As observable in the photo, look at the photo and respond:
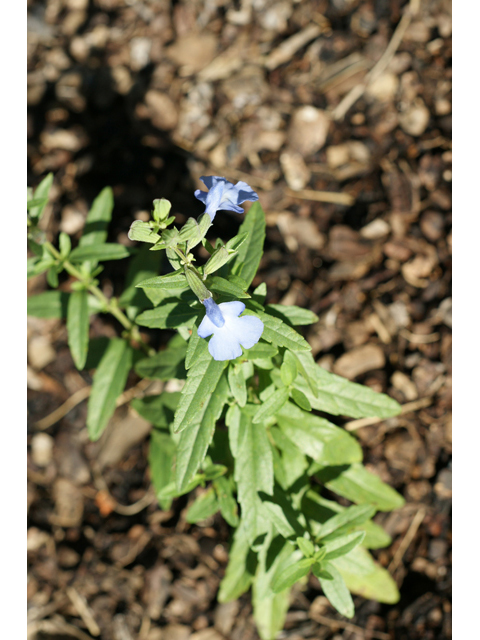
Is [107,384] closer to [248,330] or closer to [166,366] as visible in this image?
[166,366]

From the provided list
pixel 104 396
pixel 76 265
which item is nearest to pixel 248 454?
pixel 104 396

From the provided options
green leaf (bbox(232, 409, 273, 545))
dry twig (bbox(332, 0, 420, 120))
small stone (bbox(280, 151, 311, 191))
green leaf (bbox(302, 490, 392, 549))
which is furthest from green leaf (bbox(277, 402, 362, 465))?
dry twig (bbox(332, 0, 420, 120))

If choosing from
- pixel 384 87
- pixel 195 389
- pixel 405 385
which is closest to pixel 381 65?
pixel 384 87

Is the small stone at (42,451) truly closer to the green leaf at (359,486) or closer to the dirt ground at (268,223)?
the dirt ground at (268,223)

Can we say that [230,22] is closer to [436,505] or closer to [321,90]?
[321,90]

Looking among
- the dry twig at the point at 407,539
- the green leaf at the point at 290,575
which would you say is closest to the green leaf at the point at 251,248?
the green leaf at the point at 290,575

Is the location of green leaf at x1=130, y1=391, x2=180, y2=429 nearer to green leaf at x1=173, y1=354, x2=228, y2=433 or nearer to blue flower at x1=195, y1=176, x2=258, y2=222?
green leaf at x1=173, y1=354, x2=228, y2=433

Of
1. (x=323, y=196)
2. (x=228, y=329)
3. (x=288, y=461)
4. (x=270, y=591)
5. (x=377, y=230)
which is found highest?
(x=228, y=329)
